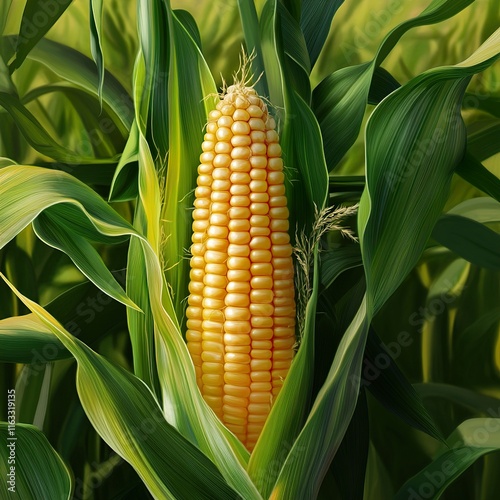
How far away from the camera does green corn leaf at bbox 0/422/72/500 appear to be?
0.65m

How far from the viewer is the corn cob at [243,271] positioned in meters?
0.60

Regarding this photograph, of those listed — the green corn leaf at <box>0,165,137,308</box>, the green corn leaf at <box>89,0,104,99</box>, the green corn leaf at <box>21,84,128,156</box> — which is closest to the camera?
the green corn leaf at <box>0,165,137,308</box>

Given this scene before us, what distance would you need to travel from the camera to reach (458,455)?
647 mm

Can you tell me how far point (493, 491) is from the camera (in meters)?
0.83

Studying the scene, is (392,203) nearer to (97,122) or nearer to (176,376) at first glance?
(176,376)

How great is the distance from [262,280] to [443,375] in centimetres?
38

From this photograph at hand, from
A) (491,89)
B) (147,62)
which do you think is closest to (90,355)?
(147,62)

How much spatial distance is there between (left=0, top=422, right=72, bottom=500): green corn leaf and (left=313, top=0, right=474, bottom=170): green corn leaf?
16.5 inches

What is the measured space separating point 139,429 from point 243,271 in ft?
0.56

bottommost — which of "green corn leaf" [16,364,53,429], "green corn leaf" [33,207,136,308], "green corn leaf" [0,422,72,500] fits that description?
"green corn leaf" [0,422,72,500]

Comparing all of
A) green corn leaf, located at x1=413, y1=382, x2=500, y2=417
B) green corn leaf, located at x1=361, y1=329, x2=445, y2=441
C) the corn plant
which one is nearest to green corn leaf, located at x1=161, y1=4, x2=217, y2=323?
the corn plant

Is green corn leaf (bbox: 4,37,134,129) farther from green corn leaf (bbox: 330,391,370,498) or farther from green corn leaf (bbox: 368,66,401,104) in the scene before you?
green corn leaf (bbox: 330,391,370,498)

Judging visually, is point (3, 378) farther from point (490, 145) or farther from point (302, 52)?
point (490, 145)

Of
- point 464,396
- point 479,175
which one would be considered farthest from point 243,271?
point 464,396
